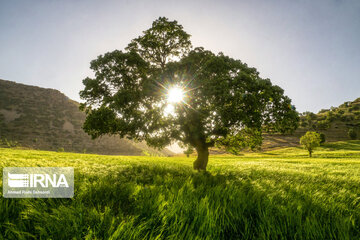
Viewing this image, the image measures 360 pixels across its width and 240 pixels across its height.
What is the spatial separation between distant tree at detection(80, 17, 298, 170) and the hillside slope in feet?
231

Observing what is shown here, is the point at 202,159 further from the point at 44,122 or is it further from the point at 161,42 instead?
the point at 44,122

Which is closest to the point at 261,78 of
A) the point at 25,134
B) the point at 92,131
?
the point at 92,131

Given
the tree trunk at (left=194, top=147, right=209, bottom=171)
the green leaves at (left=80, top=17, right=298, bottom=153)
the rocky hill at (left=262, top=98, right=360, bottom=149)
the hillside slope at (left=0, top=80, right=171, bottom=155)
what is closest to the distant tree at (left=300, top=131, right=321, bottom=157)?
the rocky hill at (left=262, top=98, right=360, bottom=149)

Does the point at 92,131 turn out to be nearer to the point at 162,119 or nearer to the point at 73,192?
the point at 162,119

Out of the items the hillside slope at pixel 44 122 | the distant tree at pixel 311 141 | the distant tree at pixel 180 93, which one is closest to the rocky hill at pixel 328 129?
the distant tree at pixel 311 141

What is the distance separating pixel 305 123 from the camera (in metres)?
123

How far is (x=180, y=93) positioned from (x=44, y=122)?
112m

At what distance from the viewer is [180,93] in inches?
440

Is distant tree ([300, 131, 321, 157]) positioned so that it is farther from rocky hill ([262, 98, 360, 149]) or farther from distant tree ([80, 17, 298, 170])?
distant tree ([80, 17, 298, 170])

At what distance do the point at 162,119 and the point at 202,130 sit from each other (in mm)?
3138

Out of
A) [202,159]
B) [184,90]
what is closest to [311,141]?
[202,159]

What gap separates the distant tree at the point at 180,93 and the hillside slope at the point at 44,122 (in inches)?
2771

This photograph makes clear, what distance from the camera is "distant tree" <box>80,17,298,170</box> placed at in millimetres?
9953

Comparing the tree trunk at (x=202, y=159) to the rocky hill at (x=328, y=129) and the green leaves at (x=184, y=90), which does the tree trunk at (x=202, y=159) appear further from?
the rocky hill at (x=328, y=129)
